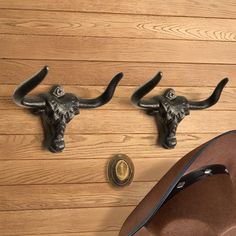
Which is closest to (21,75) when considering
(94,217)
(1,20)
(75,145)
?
(1,20)

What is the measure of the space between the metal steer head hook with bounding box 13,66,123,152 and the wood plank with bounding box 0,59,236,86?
7cm

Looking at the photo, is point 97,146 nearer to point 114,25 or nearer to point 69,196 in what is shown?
point 69,196

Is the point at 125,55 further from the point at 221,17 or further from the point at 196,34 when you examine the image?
the point at 221,17

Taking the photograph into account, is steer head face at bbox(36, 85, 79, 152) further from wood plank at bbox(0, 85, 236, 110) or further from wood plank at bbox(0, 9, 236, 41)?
wood plank at bbox(0, 9, 236, 41)

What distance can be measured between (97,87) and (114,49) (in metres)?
0.14

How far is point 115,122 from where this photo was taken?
1788mm

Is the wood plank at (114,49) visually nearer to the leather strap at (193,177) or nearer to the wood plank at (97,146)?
the wood plank at (97,146)

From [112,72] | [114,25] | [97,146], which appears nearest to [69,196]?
[97,146]

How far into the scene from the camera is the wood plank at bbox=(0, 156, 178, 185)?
5.48ft

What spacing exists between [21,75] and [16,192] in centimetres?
37

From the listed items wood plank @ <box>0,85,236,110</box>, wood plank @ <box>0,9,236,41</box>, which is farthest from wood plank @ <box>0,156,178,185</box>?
wood plank @ <box>0,9,236,41</box>

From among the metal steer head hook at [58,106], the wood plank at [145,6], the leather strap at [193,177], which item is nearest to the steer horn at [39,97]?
the metal steer head hook at [58,106]

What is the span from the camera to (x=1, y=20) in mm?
1638

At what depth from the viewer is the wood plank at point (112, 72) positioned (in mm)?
1666
